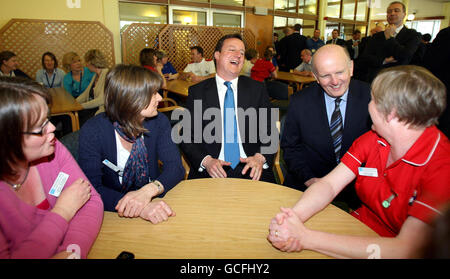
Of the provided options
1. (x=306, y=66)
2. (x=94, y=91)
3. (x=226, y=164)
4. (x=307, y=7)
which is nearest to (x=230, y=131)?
(x=226, y=164)

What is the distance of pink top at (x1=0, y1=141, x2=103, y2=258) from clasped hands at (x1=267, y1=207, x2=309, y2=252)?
679mm

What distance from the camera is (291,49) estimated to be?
816cm

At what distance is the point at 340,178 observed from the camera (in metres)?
1.32

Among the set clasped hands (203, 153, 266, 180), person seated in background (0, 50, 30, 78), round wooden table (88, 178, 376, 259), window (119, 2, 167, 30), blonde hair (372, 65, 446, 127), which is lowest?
clasped hands (203, 153, 266, 180)

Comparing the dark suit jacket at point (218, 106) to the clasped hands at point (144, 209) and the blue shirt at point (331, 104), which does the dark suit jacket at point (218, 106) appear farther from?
the clasped hands at point (144, 209)

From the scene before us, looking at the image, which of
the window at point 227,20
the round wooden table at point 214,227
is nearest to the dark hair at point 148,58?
the round wooden table at point 214,227

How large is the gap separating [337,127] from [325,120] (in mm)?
92

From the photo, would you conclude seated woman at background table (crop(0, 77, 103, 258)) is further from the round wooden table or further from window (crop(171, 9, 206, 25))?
window (crop(171, 9, 206, 25))


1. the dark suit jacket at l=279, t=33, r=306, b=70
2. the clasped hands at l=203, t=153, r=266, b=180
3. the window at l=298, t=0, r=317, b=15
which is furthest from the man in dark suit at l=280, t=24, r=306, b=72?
the clasped hands at l=203, t=153, r=266, b=180

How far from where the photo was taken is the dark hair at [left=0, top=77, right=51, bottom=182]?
864mm

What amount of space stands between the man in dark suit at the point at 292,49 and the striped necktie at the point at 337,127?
685 centimetres
